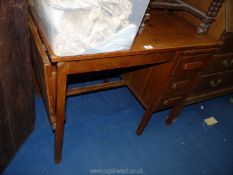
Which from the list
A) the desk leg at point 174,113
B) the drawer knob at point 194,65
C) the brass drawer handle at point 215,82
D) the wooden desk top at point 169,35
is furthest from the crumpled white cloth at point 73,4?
the brass drawer handle at point 215,82

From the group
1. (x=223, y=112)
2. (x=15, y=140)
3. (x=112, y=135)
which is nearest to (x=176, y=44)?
(x=112, y=135)

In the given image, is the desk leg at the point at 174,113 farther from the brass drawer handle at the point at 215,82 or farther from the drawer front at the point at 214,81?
the brass drawer handle at the point at 215,82

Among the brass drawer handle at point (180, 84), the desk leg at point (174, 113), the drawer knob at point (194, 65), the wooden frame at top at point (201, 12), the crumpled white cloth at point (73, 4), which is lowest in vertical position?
the desk leg at point (174, 113)

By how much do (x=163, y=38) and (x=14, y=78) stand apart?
87 centimetres

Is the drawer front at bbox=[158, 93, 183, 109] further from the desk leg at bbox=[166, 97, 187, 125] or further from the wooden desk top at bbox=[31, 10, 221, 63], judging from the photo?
the wooden desk top at bbox=[31, 10, 221, 63]

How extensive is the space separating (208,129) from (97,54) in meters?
1.60

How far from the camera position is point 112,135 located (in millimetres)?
1726

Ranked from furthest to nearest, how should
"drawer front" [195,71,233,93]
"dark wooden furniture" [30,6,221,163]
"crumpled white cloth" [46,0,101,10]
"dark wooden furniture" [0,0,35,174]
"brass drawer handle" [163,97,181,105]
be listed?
"drawer front" [195,71,233,93], "brass drawer handle" [163,97,181,105], "dark wooden furniture" [30,6,221,163], "dark wooden furniture" [0,0,35,174], "crumpled white cloth" [46,0,101,10]

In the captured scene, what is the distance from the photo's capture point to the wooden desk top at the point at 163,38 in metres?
1.00

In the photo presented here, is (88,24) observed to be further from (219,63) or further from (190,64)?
(219,63)

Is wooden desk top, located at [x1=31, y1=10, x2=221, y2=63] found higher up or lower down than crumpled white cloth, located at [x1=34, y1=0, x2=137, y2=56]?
lower down

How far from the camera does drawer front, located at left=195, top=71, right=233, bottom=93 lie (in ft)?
6.32

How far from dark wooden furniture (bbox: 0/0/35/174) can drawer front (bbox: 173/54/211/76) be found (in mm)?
921

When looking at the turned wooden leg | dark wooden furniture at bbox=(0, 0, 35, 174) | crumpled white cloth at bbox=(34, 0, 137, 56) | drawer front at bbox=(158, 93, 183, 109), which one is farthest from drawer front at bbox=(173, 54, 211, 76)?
dark wooden furniture at bbox=(0, 0, 35, 174)
